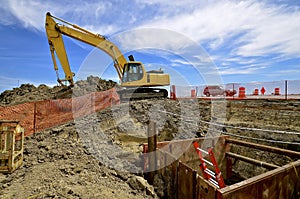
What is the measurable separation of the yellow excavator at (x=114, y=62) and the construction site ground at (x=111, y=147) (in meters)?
1.88

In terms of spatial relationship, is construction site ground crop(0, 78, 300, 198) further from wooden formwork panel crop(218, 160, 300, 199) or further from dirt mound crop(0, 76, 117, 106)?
dirt mound crop(0, 76, 117, 106)

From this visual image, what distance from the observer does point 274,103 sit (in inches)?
401

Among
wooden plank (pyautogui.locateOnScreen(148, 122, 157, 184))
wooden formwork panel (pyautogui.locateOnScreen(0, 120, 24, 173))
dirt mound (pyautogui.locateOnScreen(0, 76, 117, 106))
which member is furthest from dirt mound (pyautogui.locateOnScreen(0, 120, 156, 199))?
dirt mound (pyautogui.locateOnScreen(0, 76, 117, 106))

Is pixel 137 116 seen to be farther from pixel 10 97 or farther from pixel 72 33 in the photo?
pixel 10 97

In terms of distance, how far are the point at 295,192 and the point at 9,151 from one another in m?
5.24

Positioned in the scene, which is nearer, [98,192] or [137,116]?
[98,192]

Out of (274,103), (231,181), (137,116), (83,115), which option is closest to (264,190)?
(231,181)

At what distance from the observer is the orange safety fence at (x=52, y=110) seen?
21.2ft

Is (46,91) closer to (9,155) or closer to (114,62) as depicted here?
(114,62)

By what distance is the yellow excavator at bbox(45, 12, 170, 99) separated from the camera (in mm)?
11062

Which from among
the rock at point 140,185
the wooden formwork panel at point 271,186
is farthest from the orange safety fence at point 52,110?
the wooden formwork panel at point 271,186

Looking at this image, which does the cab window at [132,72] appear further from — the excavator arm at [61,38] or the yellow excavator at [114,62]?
the excavator arm at [61,38]

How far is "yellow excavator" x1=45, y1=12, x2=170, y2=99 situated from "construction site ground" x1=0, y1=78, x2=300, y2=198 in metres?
1.88

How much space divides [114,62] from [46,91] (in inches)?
250
